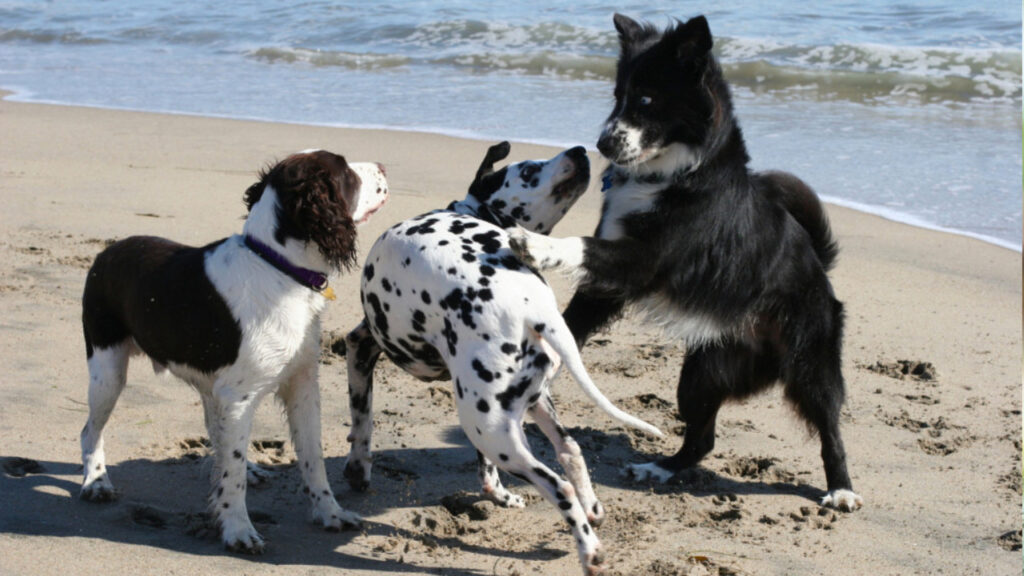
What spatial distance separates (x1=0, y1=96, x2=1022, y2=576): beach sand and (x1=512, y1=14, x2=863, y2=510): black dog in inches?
10.8

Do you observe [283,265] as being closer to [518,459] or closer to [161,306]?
[161,306]

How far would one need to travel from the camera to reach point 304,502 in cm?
438

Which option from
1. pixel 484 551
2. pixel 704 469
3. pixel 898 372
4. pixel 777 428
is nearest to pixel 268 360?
pixel 484 551

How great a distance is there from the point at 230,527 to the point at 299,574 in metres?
0.34

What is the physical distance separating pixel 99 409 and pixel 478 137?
24.6ft

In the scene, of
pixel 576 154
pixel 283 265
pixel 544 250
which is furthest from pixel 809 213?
pixel 283 265

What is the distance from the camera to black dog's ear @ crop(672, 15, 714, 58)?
4.11 meters

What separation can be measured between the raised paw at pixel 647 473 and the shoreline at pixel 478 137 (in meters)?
3.05

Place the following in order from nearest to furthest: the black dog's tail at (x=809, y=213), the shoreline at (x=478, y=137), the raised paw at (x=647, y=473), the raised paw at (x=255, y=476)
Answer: the raised paw at (x=255, y=476) → the raised paw at (x=647, y=473) → the black dog's tail at (x=809, y=213) → the shoreline at (x=478, y=137)

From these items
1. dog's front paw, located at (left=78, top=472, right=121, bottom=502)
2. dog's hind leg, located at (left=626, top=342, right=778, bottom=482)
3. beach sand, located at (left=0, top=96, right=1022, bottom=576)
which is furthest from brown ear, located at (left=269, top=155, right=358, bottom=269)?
dog's hind leg, located at (left=626, top=342, right=778, bottom=482)

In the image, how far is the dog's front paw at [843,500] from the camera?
454 cm

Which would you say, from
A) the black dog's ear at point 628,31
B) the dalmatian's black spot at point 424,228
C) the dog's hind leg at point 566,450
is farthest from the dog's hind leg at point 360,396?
the black dog's ear at point 628,31

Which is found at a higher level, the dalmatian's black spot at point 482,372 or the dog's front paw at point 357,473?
the dalmatian's black spot at point 482,372

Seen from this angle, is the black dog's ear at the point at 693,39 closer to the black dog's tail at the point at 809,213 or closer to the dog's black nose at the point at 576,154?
the dog's black nose at the point at 576,154
